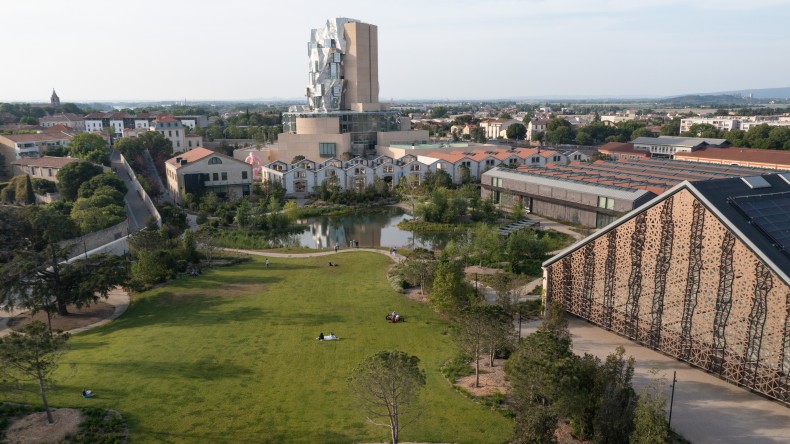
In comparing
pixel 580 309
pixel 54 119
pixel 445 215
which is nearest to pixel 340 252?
pixel 445 215

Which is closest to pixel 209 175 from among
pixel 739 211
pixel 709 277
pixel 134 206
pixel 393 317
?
pixel 134 206

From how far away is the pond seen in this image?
140ft

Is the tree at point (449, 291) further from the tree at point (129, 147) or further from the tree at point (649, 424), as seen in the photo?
the tree at point (129, 147)

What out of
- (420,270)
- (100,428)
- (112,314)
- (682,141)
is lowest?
(112,314)

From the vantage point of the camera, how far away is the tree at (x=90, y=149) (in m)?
62.0

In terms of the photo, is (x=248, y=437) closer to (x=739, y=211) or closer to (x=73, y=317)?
(x=73, y=317)

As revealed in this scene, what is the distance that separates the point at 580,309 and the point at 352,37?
6449cm

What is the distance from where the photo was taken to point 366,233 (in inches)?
1831

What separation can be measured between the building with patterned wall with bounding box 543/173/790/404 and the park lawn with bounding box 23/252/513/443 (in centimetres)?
755

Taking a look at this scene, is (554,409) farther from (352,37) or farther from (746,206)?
(352,37)

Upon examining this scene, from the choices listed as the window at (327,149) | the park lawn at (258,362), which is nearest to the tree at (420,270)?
the park lawn at (258,362)

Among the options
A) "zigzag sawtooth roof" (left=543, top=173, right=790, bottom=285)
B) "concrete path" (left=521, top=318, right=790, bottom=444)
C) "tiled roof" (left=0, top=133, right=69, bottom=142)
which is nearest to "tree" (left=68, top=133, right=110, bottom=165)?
"tiled roof" (left=0, top=133, right=69, bottom=142)

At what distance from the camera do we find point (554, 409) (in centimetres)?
1439

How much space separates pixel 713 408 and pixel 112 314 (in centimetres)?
2586
